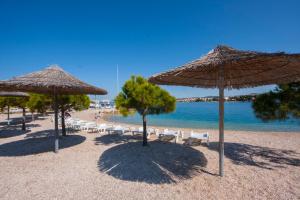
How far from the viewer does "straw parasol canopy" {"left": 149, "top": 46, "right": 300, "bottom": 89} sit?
11.0ft

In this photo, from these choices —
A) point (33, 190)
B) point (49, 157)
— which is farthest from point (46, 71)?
point (33, 190)

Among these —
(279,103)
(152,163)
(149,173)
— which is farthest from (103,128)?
(279,103)

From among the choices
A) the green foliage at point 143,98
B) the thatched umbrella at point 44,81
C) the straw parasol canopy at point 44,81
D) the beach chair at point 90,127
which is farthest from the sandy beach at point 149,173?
the beach chair at point 90,127

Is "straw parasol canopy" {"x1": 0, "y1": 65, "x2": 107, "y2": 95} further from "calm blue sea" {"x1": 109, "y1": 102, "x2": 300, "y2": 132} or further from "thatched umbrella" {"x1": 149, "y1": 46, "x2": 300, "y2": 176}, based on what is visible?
"calm blue sea" {"x1": 109, "y1": 102, "x2": 300, "y2": 132}

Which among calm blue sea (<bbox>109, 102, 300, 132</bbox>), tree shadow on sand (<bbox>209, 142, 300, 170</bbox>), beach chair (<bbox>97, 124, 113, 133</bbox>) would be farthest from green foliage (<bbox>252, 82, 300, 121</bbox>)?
beach chair (<bbox>97, 124, 113, 133</bbox>)

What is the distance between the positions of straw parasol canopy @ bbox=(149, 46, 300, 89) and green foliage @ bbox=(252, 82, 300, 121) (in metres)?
0.34

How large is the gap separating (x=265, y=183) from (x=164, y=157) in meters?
3.01

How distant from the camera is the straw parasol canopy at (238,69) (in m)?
3.34

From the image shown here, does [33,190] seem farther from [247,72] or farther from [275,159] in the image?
[275,159]

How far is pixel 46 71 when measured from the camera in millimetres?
7012

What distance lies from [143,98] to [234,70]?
11.7 feet

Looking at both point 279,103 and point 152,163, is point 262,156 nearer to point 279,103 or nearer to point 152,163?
point 279,103

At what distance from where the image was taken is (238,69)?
16.5 ft

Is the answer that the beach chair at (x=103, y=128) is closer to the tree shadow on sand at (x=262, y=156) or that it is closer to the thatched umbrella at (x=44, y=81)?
the thatched umbrella at (x=44, y=81)
